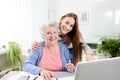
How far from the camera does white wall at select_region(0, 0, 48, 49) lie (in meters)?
3.50

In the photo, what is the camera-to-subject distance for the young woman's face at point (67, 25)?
1691mm

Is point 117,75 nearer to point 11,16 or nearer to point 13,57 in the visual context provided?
point 13,57

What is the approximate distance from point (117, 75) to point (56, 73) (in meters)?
0.58

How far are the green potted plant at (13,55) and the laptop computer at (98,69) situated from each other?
252 centimetres

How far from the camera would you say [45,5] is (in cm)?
413

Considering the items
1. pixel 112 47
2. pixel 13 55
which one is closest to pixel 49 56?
pixel 112 47

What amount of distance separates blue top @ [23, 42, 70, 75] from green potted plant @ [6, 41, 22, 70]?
182 centimetres

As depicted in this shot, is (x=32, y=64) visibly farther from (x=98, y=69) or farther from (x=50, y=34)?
(x=98, y=69)

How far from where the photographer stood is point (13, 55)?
3.33 m

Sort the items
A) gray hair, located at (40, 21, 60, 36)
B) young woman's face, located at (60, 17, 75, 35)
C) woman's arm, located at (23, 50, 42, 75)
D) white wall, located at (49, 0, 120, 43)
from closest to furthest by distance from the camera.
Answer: woman's arm, located at (23, 50, 42, 75)
gray hair, located at (40, 21, 60, 36)
young woman's face, located at (60, 17, 75, 35)
white wall, located at (49, 0, 120, 43)

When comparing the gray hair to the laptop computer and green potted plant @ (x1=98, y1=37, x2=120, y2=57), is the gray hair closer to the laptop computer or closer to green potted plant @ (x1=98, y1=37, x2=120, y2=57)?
the laptop computer

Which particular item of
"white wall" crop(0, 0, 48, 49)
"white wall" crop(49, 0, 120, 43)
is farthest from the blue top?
"white wall" crop(49, 0, 120, 43)

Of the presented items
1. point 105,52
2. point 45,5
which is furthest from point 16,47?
point 105,52

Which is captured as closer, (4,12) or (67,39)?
(67,39)
